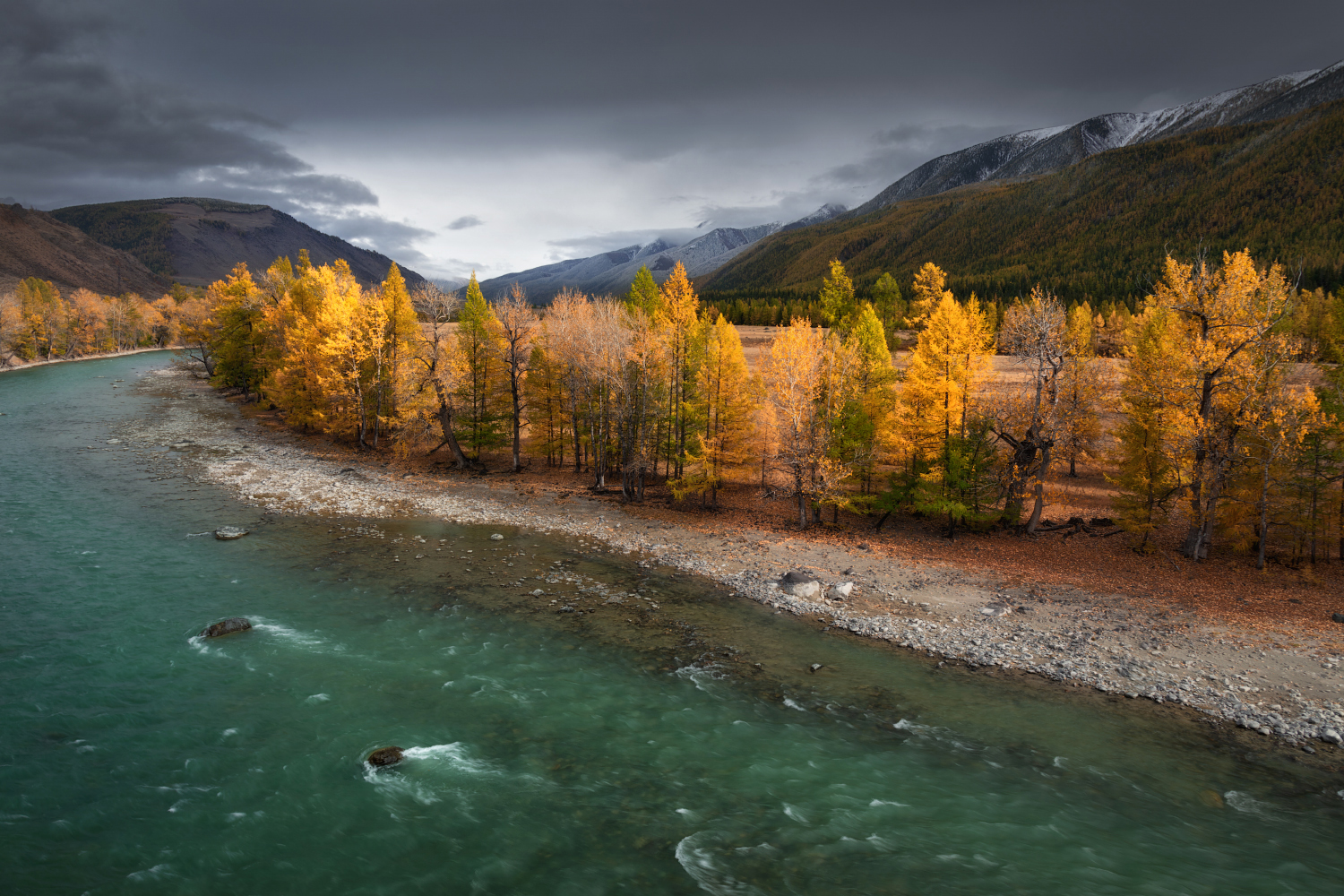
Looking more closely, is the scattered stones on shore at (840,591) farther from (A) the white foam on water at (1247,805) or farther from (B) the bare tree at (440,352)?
(B) the bare tree at (440,352)

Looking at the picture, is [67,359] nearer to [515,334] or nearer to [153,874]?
[515,334]

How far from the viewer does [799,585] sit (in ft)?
78.6

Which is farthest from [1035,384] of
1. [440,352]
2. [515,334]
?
[440,352]

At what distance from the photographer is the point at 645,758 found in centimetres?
1370

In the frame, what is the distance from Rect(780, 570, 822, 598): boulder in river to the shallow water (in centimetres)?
204

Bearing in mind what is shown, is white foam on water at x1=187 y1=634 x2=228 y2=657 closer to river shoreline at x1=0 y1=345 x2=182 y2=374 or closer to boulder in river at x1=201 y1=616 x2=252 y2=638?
boulder in river at x1=201 y1=616 x2=252 y2=638

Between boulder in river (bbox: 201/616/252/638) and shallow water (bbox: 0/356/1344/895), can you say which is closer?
shallow water (bbox: 0/356/1344/895)

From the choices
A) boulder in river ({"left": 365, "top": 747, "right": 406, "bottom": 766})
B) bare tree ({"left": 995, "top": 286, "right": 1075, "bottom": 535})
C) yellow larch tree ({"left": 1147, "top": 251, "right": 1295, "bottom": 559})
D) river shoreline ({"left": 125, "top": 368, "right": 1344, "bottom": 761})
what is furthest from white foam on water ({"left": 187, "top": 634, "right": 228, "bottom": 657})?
yellow larch tree ({"left": 1147, "top": 251, "right": 1295, "bottom": 559})

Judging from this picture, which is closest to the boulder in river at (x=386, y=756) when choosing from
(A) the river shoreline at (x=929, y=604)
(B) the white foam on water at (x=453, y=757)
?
(B) the white foam on water at (x=453, y=757)

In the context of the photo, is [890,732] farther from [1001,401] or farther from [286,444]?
[286,444]

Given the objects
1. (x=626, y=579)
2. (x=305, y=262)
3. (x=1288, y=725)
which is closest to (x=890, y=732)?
(x=1288, y=725)

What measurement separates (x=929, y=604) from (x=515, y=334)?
30009 mm

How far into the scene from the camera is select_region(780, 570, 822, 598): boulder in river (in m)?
23.7

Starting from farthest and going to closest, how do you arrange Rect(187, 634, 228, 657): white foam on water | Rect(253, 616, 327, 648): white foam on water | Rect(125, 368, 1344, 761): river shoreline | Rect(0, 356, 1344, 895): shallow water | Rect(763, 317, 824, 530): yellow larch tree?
Rect(763, 317, 824, 530): yellow larch tree < Rect(253, 616, 327, 648): white foam on water < Rect(187, 634, 228, 657): white foam on water < Rect(125, 368, 1344, 761): river shoreline < Rect(0, 356, 1344, 895): shallow water
